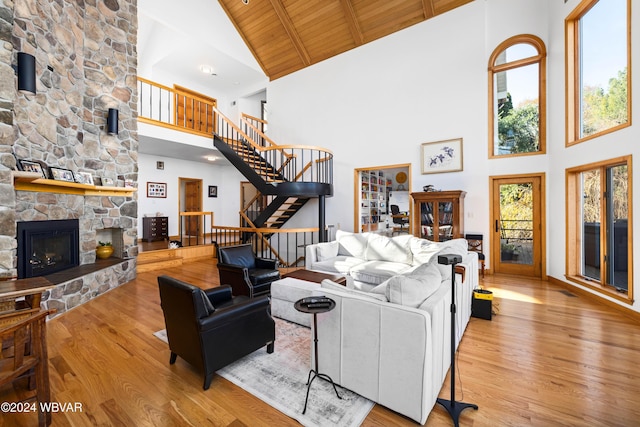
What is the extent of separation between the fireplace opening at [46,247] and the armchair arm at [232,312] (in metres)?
3.28

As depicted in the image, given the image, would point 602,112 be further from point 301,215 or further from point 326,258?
point 301,215

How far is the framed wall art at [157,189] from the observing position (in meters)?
8.23

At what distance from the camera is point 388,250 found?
4.72 m

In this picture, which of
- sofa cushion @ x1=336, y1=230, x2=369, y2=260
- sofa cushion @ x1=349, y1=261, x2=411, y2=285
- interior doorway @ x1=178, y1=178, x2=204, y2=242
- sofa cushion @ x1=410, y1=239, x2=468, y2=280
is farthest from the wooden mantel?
sofa cushion @ x1=410, y1=239, x2=468, y2=280

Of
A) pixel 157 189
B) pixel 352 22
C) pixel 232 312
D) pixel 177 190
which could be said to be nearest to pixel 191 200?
pixel 177 190

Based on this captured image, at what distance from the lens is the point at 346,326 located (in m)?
2.00

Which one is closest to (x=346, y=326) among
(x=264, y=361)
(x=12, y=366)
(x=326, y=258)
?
(x=264, y=361)

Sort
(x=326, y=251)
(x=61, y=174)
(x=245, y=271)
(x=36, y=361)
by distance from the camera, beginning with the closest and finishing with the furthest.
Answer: (x=36, y=361)
(x=245, y=271)
(x=61, y=174)
(x=326, y=251)

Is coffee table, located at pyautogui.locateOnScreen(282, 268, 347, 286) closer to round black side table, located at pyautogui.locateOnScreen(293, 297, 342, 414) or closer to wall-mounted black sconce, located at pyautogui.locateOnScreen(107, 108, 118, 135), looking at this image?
round black side table, located at pyautogui.locateOnScreen(293, 297, 342, 414)

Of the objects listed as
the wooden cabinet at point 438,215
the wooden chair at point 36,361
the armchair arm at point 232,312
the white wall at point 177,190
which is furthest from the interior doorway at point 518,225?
the white wall at point 177,190

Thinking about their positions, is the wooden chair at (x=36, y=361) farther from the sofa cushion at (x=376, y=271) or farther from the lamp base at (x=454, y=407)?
the sofa cushion at (x=376, y=271)

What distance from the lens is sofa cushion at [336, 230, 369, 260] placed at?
199 inches

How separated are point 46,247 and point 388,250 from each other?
507 cm

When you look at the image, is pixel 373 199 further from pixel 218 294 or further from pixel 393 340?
pixel 393 340
